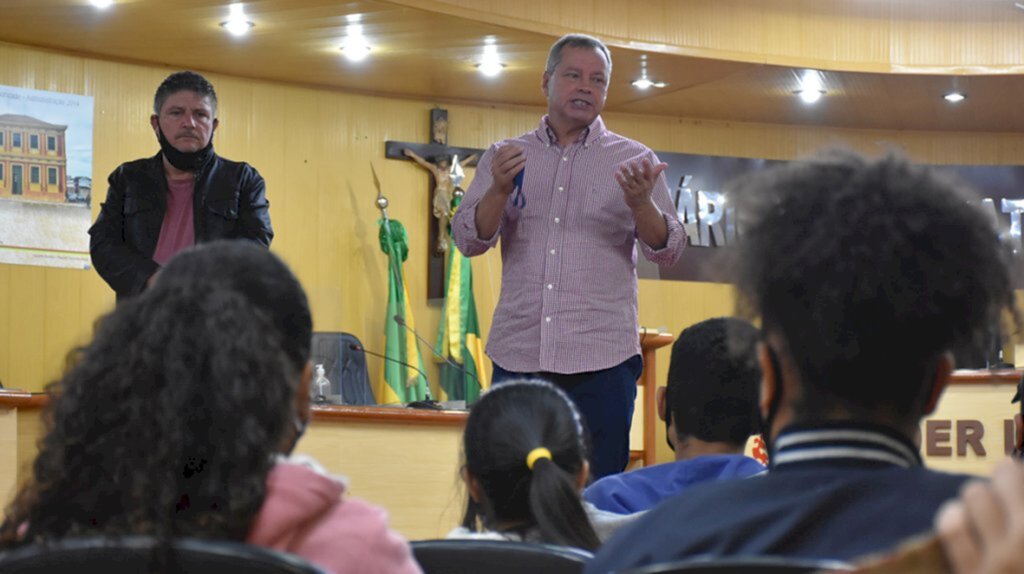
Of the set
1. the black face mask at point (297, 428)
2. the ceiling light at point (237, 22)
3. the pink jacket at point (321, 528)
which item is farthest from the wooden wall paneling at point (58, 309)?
the pink jacket at point (321, 528)

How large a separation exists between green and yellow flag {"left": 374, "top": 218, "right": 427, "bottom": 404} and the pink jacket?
659 centimetres

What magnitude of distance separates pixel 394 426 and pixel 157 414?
11.2ft

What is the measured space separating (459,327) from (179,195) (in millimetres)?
4669

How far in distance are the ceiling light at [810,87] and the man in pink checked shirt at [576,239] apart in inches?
193

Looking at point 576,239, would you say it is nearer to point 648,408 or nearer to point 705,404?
point 705,404

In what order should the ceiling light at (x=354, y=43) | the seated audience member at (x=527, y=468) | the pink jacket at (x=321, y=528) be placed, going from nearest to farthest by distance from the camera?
the pink jacket at (x=321, y=528) < the seated audience member at (x=527, y=468) < the ceiling light at (x=354, y=43)

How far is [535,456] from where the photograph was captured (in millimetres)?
2092

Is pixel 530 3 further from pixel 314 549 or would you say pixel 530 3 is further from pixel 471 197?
pixel 314 549

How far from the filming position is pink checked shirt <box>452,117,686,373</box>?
11.6ft

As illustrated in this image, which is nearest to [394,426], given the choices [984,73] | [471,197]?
[471,197]

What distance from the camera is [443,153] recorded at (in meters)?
8.72

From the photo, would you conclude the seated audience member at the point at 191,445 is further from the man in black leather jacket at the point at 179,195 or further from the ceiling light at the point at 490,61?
the ceiling light at the point at 490,61

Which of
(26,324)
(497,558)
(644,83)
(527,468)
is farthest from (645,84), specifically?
(497,558)

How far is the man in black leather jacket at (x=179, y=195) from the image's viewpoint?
3.74 meters
